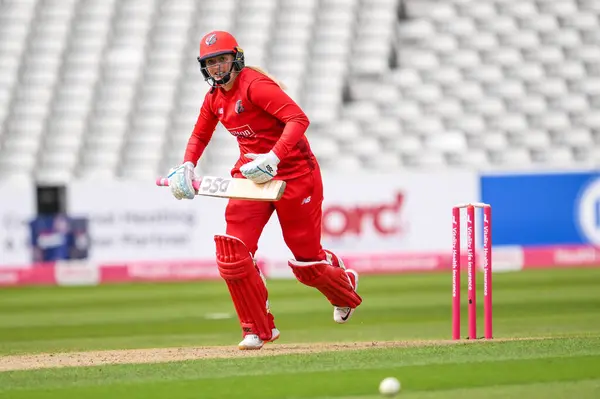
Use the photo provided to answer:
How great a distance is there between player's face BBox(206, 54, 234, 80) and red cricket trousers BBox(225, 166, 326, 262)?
30.1 inches

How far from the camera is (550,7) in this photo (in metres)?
21.5

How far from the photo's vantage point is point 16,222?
1519 cm

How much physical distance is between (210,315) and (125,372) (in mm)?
5317

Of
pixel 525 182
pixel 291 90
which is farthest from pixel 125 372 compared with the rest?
pixel 291 90

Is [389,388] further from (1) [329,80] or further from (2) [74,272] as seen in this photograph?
(1) [329,80]

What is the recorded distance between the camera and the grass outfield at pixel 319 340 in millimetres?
5664

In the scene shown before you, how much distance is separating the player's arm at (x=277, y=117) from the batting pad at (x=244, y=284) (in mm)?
456

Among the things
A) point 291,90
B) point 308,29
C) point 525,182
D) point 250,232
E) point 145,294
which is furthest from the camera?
point 308,29

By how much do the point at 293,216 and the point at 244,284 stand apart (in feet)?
1.66

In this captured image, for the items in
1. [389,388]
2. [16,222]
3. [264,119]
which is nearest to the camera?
[389,388]

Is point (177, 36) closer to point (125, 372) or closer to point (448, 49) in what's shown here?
point (448, 49)

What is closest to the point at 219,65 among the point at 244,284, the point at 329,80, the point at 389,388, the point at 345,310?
the point at 244,284

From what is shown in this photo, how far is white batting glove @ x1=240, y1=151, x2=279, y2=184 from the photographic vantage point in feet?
22.5

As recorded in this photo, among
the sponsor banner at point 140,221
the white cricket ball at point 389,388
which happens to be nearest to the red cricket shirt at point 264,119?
the white cricket ball at point 389,388
